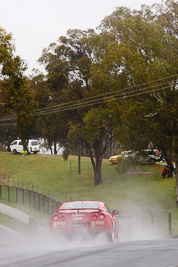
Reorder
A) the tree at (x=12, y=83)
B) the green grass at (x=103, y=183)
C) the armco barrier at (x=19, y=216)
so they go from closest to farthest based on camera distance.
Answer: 1. the armco barrier at (x=19, y=216)
2. the tree at (x=12, y=83)
3. the green grass at (x=103, y=183)

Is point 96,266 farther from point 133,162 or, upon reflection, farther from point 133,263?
point 133,162

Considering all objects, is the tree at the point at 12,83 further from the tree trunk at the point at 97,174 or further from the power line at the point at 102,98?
the tree trunk at the point at 97,174

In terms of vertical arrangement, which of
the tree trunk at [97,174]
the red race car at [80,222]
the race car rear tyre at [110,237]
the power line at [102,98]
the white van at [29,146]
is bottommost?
the race car rear tyre at [110,237]

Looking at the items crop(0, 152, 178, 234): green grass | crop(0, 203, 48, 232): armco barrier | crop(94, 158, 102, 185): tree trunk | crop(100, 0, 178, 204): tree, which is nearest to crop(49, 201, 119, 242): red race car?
crop(0, 203, 48, 232): armco barrier

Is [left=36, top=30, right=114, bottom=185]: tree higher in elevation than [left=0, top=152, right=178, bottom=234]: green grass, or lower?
higher

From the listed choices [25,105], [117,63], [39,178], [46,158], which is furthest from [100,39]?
[46,158]

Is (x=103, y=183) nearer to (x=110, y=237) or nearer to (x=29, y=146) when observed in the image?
(x=29, y=146)

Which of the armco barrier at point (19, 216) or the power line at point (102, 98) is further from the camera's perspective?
the power line at point (102, 98)

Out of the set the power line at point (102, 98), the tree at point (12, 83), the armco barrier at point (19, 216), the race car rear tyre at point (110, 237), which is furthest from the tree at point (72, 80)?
the race car rear tyre at point (110, 237)

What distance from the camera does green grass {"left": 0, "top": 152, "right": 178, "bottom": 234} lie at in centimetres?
4581

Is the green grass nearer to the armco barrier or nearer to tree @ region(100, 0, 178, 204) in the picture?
the armco barrier

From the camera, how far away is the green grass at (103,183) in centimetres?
4581

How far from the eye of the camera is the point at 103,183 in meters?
57.2

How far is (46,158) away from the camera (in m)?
74.0
